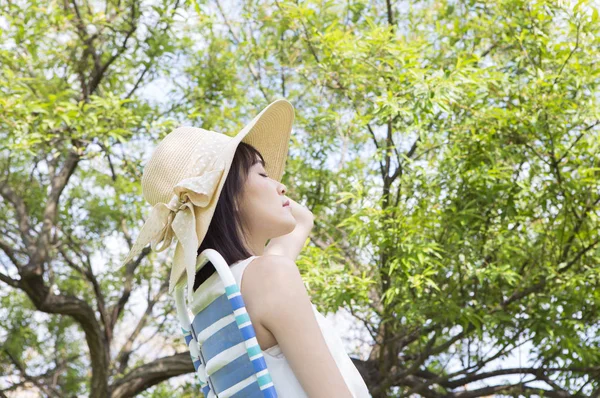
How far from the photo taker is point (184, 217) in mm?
1283

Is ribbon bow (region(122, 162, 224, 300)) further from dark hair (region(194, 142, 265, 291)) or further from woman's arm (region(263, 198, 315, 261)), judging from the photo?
woman's arm (region(263, 198, 315, 261))

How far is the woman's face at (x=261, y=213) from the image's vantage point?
1315 millimetres

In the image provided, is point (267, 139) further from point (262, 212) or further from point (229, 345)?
point (229, 345)

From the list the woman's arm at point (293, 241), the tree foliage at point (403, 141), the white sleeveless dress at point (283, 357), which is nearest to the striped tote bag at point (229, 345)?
the white sleeveless dress at point (283, 357)

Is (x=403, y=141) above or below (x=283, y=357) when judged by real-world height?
above

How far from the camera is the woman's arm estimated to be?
154cm

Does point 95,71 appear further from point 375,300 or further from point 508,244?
point 508,244

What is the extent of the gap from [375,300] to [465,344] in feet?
2.95

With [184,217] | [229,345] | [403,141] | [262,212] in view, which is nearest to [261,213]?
[262,212]

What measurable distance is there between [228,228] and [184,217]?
0.07 metres

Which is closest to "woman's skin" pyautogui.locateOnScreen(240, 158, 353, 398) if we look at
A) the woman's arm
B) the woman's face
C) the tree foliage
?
the woman's face

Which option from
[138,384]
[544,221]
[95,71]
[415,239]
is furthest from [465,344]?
[95,71]

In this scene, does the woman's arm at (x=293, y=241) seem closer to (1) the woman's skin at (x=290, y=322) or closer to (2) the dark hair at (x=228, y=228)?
(2) the dark hair at (x=228, y=228)

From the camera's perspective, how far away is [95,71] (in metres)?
5.00
